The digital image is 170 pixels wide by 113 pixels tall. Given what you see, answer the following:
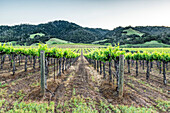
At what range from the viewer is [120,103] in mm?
7066

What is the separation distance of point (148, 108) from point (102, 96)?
2935 millimetres

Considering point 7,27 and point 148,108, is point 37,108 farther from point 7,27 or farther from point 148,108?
point 7,27

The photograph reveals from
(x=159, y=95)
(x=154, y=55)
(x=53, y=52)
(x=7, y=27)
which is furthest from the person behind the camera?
(x=7, y=27)

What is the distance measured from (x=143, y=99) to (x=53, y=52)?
9462 mm

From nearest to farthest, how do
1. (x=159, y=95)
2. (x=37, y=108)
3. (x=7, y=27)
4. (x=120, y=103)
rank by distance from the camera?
(x=37, y=108)
(x=120, y=103)
(x=159, y=95)
(x=7, y=27)

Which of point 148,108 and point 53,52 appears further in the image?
point 53,52

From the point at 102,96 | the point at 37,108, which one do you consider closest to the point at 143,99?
the point at 102,96

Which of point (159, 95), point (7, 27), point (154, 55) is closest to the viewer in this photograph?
point (159, 95)

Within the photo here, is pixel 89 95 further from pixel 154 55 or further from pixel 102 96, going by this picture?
pixel 154 55

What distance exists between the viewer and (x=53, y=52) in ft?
40.0

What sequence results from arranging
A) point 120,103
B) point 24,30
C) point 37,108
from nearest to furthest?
point 37,108 → point 120,103 → point 24,30

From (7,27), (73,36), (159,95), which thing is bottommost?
(159,95)

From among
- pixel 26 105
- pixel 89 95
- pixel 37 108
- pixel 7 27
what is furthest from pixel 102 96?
pixel 7 27

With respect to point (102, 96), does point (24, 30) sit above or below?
above
